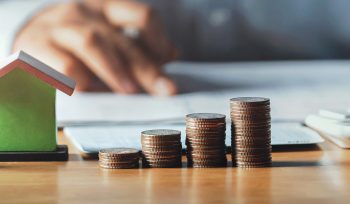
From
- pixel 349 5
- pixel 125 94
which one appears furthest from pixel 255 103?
pixel 349 5

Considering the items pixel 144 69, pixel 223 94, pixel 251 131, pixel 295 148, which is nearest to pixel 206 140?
pixel 251 131

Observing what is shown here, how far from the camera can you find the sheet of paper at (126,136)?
1.46m

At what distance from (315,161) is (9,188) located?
460 millimetres

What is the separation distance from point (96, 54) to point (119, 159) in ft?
2.57

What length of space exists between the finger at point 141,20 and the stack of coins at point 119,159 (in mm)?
953

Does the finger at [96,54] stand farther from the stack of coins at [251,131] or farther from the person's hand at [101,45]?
the stack of coins at [251,131]

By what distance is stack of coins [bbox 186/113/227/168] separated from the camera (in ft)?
4.26

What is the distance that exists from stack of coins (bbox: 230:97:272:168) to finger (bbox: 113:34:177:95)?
0.81 meters

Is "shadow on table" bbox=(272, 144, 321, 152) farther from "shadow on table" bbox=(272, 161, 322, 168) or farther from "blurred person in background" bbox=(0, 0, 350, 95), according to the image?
"blurred person in background" bbox=(0, 0, 350, 95)

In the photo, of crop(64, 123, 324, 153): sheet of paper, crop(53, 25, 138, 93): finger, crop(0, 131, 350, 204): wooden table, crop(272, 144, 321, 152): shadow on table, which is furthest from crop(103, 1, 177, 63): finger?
crop(0, 131, 350, 204): wooden table

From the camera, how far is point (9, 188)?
1194mm

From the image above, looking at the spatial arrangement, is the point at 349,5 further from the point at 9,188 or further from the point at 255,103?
the point at 9,188

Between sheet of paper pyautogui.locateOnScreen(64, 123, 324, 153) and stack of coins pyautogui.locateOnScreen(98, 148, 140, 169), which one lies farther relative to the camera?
sheet of paper pyautogui.locateOnScreen(64, 123, 324, 153)

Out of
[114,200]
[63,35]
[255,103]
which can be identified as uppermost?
[63,35]
